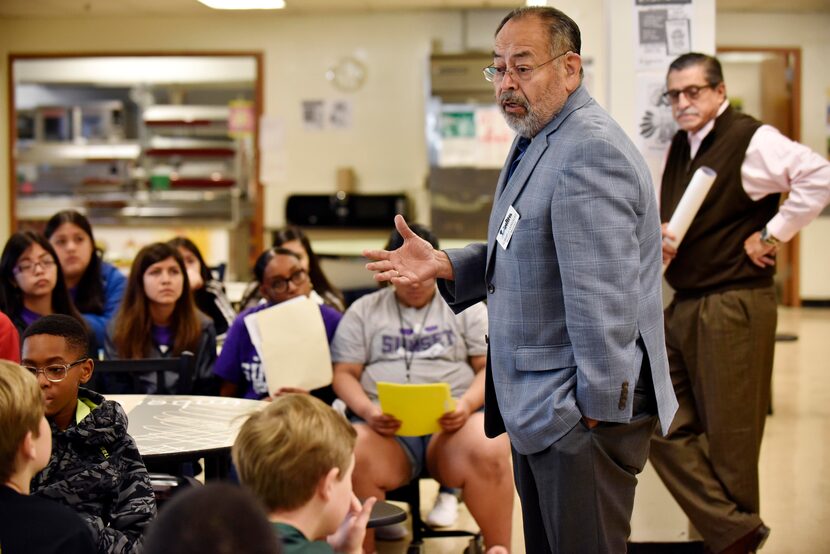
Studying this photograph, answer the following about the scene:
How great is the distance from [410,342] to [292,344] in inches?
17.2

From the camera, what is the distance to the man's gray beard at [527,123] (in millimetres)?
2178

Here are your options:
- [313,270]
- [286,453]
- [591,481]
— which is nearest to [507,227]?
[591,481]

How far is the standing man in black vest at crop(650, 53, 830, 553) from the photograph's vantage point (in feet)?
11.1

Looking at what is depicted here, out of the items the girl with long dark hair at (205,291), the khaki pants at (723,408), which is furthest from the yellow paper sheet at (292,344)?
the khaki pants at (723,408)

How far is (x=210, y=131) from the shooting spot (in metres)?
11.3

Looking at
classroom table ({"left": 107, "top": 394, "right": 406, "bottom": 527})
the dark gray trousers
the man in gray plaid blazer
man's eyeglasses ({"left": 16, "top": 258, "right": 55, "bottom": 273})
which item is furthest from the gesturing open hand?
man's eyeglasses ({"left": 16, "top": 258, "right": 55, "bottom": 273})

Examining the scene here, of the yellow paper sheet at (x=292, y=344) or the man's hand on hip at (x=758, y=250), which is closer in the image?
the man's hand on hip at (x=758, y=250)

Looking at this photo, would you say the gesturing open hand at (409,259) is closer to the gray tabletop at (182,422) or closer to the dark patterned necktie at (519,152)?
the dark patterned necktie at (519,152)

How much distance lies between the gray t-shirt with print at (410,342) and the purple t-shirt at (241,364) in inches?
11.4

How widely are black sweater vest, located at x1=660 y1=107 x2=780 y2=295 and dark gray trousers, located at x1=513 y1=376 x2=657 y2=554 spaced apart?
133cm

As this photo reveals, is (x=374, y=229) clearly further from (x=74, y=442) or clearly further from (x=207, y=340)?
(x=74, y=442)

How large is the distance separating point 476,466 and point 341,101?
760cm

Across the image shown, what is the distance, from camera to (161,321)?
3984 mm

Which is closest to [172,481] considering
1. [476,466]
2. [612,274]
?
[476,466]
